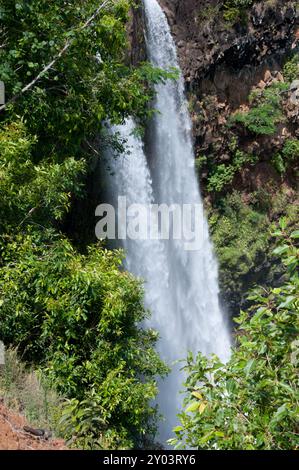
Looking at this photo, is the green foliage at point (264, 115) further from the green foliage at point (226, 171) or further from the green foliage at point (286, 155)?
the green foliage at point (286, 155)

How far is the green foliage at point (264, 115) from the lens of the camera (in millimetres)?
16094

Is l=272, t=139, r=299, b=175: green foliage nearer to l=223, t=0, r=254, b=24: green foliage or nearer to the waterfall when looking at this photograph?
the waterfall

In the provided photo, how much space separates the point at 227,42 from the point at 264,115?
222 centimetres

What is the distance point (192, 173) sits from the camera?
1523 centimetres

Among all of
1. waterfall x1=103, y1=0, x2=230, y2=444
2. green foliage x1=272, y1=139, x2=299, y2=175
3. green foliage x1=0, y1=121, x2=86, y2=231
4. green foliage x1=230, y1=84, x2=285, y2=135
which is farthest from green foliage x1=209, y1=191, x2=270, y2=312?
green foliage x1=0, y1=121, x2=86, y2=231

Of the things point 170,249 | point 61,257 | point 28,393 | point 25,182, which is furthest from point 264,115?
point 28,393

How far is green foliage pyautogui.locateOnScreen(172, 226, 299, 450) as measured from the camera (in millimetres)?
3270

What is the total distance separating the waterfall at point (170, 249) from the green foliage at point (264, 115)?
2001 millimetres

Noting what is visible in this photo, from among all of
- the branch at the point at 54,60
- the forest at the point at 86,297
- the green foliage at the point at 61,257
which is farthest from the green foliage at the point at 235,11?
the branch at the point at 54,60

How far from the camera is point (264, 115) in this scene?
53.0ft

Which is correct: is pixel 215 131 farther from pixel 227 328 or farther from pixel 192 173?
pixel 227 328

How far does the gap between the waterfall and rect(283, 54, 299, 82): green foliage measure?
A: 4.10 m

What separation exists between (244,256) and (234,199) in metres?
1.64
